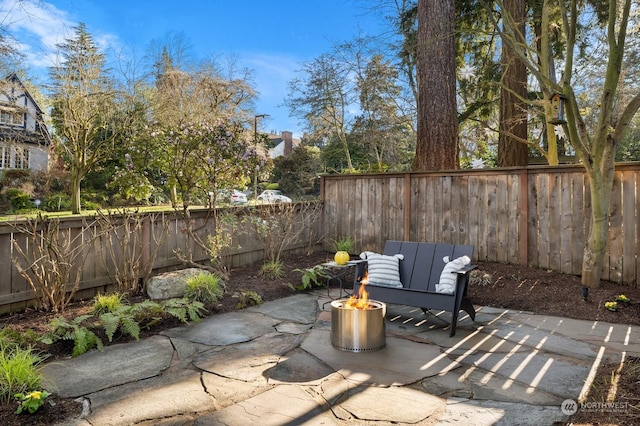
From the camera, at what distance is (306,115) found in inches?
559

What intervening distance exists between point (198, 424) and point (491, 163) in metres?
11.1

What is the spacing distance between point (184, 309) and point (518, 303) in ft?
11.8

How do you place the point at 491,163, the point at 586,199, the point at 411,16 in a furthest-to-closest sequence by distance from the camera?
1. the point at 491,163
2. the point at 411,16
3. the point at 586,199

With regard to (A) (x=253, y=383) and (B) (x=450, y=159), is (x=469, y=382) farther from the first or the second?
(B) (x=450, y=159)

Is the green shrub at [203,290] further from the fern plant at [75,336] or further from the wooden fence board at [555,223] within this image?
the wooden fence board at [555,223]

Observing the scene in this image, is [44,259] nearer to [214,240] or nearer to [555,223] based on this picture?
[214,240]

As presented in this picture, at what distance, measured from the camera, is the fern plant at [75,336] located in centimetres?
303

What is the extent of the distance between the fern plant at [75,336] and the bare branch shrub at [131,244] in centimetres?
123

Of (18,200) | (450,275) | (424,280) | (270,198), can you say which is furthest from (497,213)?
(18,200)

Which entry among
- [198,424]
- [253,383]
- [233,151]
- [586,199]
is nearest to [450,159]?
[586,199]

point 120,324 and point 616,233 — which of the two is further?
point 616,233

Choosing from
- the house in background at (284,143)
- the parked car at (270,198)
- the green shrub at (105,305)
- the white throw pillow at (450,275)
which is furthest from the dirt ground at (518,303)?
the house in background at (284,143)

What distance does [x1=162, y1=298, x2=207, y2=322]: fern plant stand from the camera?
378 cm

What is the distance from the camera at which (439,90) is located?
6812 millimetres
